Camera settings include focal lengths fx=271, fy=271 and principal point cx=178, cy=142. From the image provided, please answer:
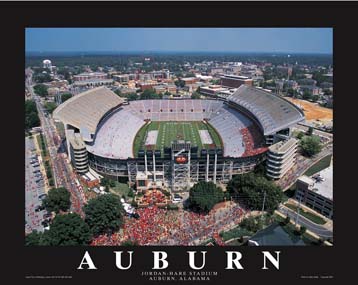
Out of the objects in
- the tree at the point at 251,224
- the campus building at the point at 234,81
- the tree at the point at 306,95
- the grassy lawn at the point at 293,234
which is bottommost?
the grassy lawn at the point at 293,234

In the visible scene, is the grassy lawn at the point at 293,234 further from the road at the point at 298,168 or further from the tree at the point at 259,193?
the road at the point at 298,168

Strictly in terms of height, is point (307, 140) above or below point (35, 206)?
above

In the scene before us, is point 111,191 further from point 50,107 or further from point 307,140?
point 50,107

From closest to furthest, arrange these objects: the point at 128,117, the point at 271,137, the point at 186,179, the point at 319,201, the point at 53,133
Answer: the point at 319,201, the point at 186,179, the point at 271,137, the point at 53,133, the point at 128,117

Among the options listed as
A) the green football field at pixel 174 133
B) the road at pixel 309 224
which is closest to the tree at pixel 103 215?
the road at pixel 309 224

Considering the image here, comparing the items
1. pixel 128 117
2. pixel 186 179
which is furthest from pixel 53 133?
pixel 186 179

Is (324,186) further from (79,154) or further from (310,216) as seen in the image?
(79,154)
